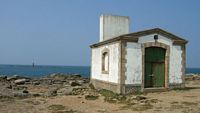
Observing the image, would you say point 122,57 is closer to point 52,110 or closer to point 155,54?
point 155,54

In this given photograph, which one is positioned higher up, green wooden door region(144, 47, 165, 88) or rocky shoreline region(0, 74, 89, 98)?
green wooden door region(144, 47, 165, 88)

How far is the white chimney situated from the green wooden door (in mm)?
4881

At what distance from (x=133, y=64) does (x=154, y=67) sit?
1751 mm

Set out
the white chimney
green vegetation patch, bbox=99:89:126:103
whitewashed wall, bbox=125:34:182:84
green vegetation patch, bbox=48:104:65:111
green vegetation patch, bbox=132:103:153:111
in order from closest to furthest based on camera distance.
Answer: green vegetation patch, bbox=132:103:153:111 < green vegetation patch, bbox=48:104:65:111 < green vegetation patch, bbox=99:89:126:103 < whitewashed wall, bbox=125:34:182:84 < the white chimney

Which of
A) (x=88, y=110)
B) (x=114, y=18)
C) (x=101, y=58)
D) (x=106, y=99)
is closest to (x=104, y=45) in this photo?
(x=101, y=58)

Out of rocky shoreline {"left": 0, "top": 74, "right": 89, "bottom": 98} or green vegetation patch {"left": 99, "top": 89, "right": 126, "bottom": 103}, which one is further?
rocky shoreline {"left": 0, "top": 74, "right": 89, "bottom": 98}

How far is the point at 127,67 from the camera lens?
1925 centimetres

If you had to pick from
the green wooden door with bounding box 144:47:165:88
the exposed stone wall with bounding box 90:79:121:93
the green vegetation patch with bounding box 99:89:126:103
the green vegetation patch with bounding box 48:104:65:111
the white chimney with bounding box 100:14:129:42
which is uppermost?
the white chimney with bounding box 100:14:129:42

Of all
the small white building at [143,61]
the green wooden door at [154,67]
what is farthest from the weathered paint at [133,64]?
the green wooden door at [154,67]

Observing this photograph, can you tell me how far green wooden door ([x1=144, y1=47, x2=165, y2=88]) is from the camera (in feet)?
66.0

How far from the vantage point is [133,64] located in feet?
63.9

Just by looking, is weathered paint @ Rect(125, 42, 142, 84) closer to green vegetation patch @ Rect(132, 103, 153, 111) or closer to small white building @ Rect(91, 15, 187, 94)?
small white building @ Rect(91, 15, 187, 94)

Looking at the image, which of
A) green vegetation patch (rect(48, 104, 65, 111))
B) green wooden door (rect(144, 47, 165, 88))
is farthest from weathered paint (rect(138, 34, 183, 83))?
green vegetation patch (rect(48, 104, 65, 111))

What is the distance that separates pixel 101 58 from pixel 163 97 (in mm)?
7024
